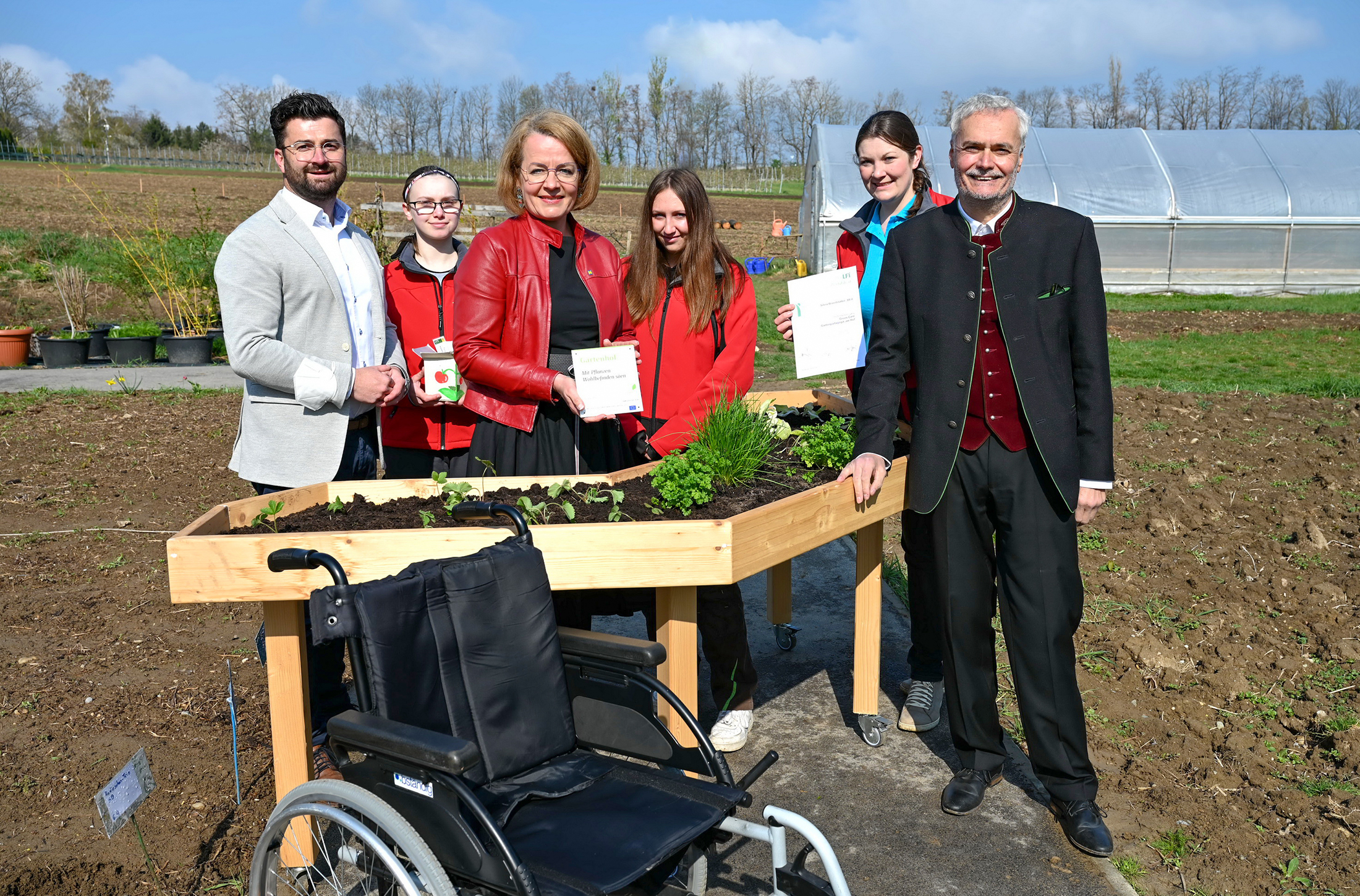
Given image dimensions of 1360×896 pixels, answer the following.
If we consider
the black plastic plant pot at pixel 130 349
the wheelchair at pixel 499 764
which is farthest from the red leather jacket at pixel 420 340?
the black plastic plant pot at pixel 130 349

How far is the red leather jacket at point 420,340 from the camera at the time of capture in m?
3.83

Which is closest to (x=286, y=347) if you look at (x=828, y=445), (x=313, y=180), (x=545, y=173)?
(x=313, y=180)

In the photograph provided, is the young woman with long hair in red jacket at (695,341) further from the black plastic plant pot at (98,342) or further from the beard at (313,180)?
the black plastic plant pot at (98,342)

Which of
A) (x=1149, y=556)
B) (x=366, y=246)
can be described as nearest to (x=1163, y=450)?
(x=1149, y=556)

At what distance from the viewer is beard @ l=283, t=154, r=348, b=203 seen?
311 cm

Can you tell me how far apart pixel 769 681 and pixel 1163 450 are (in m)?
4.59

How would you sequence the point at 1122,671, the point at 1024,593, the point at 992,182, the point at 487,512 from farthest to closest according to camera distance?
the point at 1122,671
the point at 1024,593
the point at 992,182
the point at 487,512

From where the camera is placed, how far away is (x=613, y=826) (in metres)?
2.25

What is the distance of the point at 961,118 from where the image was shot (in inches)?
116

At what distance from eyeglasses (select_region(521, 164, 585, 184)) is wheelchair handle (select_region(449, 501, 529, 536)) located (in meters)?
1.15

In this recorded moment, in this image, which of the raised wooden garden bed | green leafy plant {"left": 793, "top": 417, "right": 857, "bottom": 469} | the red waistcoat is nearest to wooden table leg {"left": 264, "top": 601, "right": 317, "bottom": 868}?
the raised wooden garden bed

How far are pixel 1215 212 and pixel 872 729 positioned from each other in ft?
59.7

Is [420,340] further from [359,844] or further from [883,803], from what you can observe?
[883,803]

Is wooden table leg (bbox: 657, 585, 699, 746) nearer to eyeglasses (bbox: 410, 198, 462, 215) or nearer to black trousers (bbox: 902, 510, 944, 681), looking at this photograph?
black trousers (bbox: 902, 510, 944, 681)
